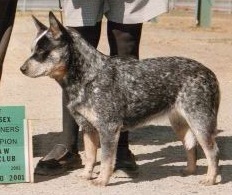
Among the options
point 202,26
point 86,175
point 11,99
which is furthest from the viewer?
point 202,26

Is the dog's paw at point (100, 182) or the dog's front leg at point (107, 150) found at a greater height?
the dog's front leg at point (107, 150)

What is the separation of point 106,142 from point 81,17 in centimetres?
119

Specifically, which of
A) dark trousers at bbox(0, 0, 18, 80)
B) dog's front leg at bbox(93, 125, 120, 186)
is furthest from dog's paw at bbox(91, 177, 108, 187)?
dark trousers at bbox(0, 0, 18, 80)

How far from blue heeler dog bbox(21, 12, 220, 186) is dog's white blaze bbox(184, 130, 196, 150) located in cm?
35

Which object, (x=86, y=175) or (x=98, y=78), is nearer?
(x=98, y=78)

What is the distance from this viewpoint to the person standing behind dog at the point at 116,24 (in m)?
6.08

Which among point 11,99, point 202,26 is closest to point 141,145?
point 11,99

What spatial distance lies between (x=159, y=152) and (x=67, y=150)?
3.72 feet

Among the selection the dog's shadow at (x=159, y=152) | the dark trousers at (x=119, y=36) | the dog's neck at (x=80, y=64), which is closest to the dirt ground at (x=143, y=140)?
the dog's shadow at (x=159, y=152)

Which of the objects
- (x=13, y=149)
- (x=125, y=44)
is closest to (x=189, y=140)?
(x=125, y=44)

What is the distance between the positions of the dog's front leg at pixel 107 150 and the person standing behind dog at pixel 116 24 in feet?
1.45

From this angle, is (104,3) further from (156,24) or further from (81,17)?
(156,24)

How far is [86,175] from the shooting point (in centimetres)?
600

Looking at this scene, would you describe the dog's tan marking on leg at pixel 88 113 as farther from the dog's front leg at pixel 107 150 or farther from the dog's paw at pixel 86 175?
the dog's paw at pixel 86 175
